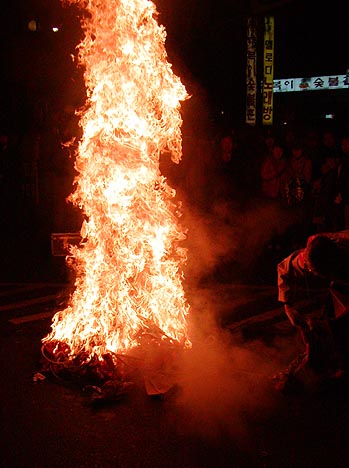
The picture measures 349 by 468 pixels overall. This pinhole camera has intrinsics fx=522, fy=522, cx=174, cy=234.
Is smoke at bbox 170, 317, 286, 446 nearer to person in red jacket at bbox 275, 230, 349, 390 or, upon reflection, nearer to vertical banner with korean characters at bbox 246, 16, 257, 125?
person in red jacket at bbox 275, 230, 349, 390

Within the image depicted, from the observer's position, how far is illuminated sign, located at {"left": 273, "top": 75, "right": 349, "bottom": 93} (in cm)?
2972

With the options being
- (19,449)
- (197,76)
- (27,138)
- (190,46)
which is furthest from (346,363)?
(197,76)

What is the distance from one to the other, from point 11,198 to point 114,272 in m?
9.55

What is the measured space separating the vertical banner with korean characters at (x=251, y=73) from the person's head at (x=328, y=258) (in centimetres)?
1921

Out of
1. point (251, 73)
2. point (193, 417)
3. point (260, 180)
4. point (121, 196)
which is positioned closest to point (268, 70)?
point (251, 73)

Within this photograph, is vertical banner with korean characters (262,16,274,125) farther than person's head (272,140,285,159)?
Yes

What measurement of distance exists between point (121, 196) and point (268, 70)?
59.9 ft

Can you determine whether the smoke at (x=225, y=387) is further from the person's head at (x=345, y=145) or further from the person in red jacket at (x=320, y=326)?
the person's head at (x=345, y=145)

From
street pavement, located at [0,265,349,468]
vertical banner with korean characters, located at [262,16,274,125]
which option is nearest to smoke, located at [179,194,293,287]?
street pavement, located at [0,265,349,468]

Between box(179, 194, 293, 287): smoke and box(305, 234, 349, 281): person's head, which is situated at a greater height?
box(305, 234, 349, 281): person's head

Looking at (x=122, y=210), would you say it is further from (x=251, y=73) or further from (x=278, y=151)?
(x=251, y=73)

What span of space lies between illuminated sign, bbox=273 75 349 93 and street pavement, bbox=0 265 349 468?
87.9 feet

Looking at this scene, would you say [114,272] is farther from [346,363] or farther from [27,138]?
[27,138]

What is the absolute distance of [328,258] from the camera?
155 inches
